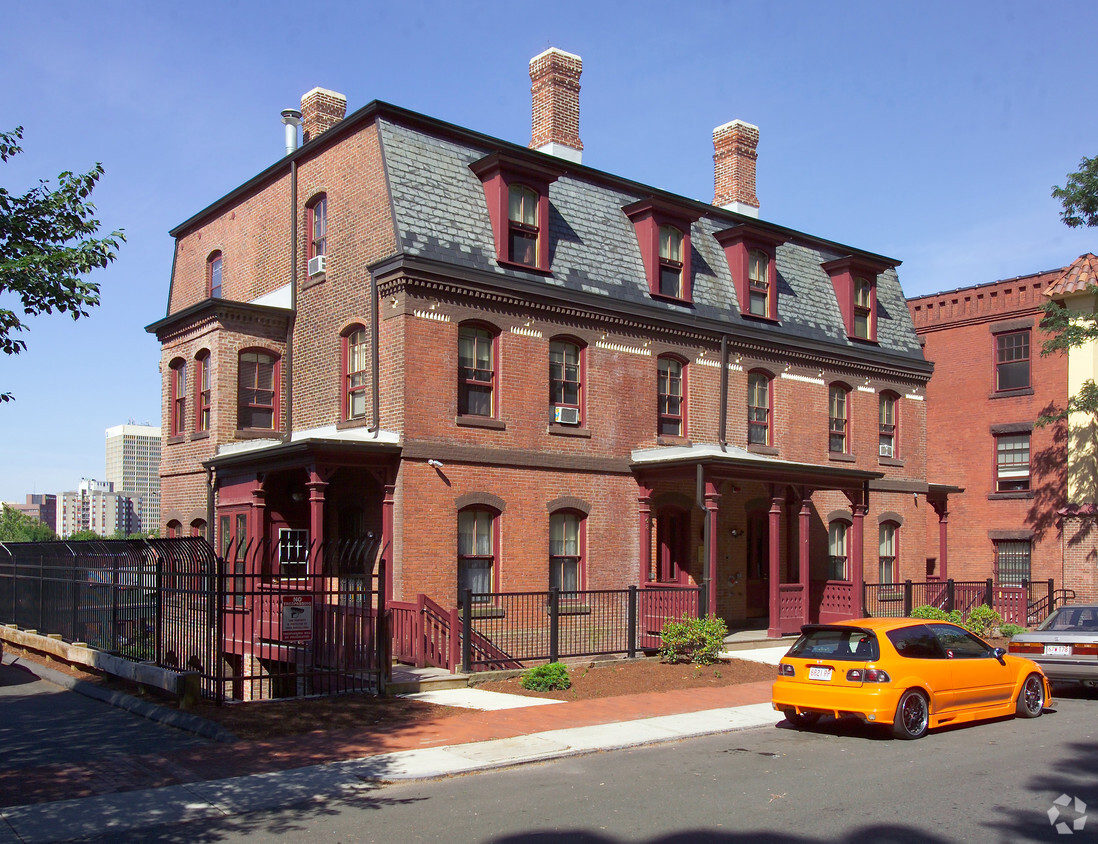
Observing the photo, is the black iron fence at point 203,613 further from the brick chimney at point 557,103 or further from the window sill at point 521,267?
the brick chimney at point 557,103

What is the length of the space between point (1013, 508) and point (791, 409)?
1005 cm

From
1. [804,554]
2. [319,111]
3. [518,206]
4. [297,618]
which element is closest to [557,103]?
[518,206]

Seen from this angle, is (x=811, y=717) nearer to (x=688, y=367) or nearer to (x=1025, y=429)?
(x=688, y=367)

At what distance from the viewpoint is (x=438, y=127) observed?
68.9ft

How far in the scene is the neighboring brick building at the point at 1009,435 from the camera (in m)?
29.7

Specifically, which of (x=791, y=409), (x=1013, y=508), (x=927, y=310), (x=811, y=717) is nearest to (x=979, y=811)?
(x=811, y=717)

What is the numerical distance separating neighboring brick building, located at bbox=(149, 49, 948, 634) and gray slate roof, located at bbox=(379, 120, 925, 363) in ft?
0.23

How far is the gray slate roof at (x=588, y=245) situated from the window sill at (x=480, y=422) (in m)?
2.95

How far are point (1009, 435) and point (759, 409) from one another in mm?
10919

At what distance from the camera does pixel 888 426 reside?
95.1ft

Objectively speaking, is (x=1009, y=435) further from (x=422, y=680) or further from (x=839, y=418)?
(x=422, y=680)

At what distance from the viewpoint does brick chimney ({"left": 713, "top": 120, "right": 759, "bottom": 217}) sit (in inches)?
1140

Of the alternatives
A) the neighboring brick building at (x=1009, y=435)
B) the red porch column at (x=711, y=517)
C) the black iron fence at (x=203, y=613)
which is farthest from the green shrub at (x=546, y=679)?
the neighboring brick building at (x=1009, y=435)

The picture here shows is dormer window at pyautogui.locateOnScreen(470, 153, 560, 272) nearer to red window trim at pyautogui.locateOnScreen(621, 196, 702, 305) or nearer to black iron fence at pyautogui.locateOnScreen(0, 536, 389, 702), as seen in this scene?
red window trim at pyautogui.locateOnScreen(621, 196, 702, 305)
